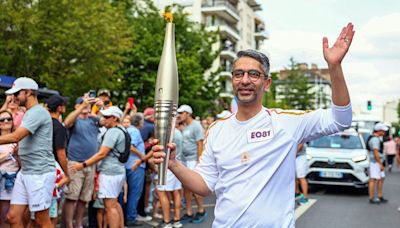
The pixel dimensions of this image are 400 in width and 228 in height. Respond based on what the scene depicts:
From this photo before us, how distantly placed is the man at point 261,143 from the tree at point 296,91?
59.7 meters

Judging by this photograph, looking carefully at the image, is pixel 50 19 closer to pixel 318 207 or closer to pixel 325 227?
pixel 318 207

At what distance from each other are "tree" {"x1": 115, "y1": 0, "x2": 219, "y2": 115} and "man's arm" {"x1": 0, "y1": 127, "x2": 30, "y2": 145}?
23669 millimetres

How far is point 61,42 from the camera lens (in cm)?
1958

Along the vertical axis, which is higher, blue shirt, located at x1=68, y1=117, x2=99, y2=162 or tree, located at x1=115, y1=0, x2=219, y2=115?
tree, located at x1=115, y1=0, x2=219, y2=115

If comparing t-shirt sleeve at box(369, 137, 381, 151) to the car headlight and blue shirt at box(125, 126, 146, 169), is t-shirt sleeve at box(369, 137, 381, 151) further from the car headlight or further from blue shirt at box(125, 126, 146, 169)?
blue shirt at box(125, 126, 146, 169)

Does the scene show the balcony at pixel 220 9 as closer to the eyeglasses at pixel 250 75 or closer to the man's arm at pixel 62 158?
the man's arm at pixel 62 158

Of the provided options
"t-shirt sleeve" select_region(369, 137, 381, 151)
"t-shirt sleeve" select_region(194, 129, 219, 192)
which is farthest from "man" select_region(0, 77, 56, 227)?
"t-shirt sleeve" select_region(369, 137, 381, 151)

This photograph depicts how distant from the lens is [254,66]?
10.5 feet

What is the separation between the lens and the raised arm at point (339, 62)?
2961 millimetres

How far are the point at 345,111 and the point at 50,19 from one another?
17.9 metres

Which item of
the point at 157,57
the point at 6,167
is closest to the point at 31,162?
the point at 6,167

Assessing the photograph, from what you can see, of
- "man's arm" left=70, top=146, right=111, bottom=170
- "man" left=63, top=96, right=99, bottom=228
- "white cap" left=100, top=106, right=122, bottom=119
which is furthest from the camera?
"man" left=63, top=96, right=99, bottom=228

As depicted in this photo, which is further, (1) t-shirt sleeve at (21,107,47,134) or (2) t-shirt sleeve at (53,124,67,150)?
(2) t-shirt sleeve at (53,124,67,150)

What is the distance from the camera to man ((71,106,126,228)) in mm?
7254
